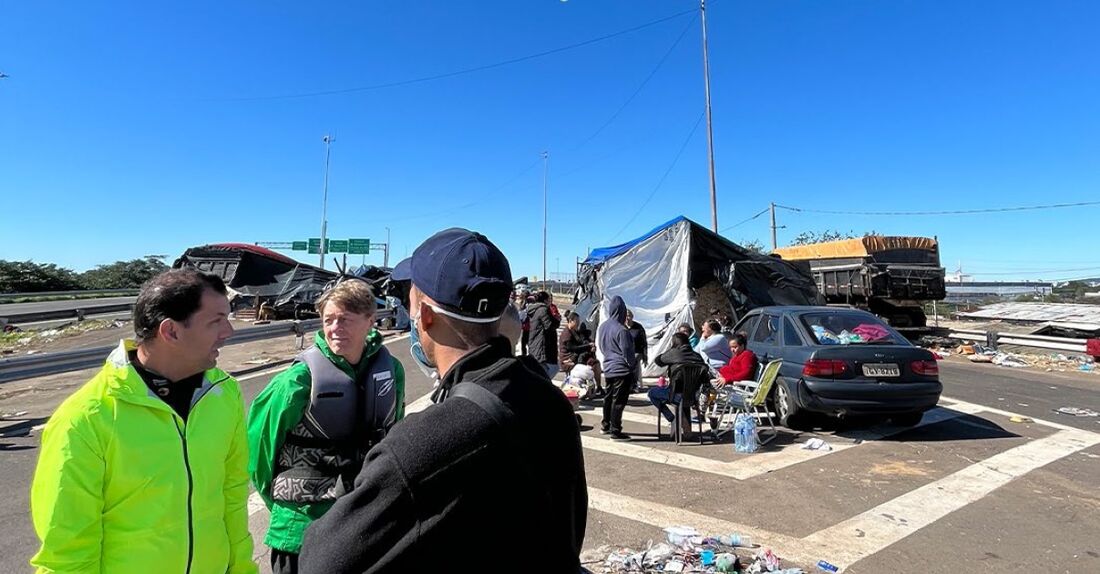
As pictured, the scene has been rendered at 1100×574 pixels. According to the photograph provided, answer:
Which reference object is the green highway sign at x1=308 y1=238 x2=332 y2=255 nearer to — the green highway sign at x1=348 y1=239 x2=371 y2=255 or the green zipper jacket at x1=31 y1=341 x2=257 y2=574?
the green highway sign at x1=348 y1=239 x2=371 y2=255

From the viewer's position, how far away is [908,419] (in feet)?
24.7

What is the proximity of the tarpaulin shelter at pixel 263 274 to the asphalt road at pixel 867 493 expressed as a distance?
12894 mm

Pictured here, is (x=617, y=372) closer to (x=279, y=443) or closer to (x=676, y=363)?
(x=676, y=363)

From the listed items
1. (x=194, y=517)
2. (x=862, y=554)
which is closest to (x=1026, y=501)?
(x=862, y=554)

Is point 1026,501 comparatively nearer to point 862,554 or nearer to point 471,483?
point 862,554

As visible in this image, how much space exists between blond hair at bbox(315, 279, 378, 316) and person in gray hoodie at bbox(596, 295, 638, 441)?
16.0ft

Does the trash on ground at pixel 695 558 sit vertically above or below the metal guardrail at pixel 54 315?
below

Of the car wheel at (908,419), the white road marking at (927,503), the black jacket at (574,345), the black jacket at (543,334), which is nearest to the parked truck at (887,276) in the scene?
the car wheel at (908,419)

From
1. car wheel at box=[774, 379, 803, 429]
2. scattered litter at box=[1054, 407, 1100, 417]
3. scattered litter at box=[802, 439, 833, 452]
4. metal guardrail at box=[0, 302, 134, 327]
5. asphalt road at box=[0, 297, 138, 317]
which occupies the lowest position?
scattered litter at box=[802, 439, 833, 452]

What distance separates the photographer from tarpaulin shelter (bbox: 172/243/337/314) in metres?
21.1

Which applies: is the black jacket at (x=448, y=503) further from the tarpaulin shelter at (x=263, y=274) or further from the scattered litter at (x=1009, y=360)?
the tarpaulin shelter at (x=263, y=274)

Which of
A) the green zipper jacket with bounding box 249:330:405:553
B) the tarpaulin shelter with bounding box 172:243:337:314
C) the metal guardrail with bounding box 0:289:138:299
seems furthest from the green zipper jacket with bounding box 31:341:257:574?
the metal guardrail with bounding box 0:289:138:299

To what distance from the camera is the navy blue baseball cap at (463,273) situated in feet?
4.35

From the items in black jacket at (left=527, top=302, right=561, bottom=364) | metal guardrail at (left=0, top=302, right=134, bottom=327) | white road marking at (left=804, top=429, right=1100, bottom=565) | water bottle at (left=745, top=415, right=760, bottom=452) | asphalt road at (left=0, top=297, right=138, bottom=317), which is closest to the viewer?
white road marking at (left=804, top=429, right=1100, bottom=565)
